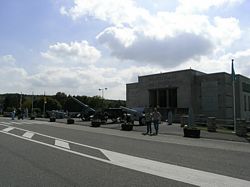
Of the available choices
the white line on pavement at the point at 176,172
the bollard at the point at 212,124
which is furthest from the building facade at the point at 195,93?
the white line on pavement at the point at 176,172

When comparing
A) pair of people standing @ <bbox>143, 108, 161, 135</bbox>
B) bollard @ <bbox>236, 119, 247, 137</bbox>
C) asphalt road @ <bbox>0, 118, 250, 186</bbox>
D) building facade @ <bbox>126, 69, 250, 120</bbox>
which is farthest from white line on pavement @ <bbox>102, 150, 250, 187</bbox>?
building facade @ <bbox>126, 69, 250, 120</bbox>

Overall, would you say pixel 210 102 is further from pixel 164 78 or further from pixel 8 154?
pixel 8 154

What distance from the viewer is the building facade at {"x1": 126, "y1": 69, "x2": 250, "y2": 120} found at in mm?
60656

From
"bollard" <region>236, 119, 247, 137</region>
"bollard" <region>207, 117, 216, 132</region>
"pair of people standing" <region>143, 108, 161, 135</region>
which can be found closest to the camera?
"pair of people standing" <region>143, 108, 161, 135</region>

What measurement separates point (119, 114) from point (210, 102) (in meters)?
25.2

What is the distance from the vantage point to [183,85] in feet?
209

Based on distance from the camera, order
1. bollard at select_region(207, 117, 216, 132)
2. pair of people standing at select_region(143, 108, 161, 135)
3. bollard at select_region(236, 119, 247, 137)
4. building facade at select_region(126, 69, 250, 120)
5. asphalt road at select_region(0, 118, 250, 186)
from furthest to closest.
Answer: building facade at select_region(126, 69, 250, 120) → bollard at select_region(207, 117, 216, 132) → bollard at select_region(236, 119, 247, 137) → pair of people standing at select_region(143, 108, 161, 135) → asphalt road at select_region(0, 118, 250, 186)

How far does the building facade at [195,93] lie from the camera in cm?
6066

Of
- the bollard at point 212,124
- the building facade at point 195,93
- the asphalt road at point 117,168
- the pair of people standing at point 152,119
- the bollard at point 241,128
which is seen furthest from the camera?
the building facade at point 195,93

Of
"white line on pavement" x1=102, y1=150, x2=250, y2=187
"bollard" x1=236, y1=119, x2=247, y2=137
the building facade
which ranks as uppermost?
the building facade

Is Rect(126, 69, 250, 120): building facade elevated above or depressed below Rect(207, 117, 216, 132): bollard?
above

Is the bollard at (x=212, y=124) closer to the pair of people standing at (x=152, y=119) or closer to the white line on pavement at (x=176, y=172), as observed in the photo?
the pair of people standing at (x=152, y=119)

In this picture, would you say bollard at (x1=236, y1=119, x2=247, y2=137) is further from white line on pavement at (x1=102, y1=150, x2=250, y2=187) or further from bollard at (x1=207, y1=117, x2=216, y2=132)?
white line on pavement at (x1=102, y1=150, x2=250, y2=187)

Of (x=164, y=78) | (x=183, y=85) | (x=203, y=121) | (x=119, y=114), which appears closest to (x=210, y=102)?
(x=183, y=85)
